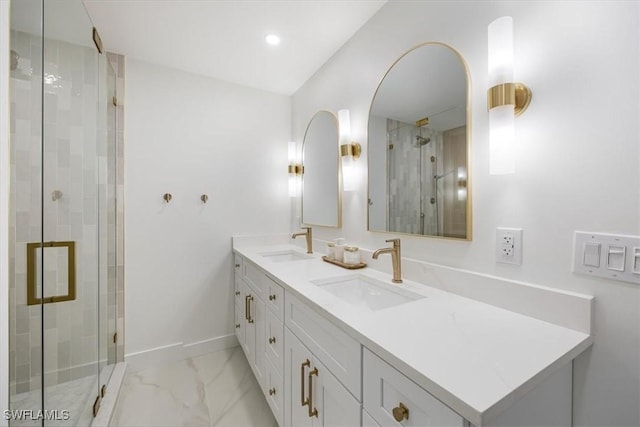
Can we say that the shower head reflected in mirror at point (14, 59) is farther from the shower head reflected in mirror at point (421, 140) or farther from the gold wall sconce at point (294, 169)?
the gold wall sconce at point (294, 169)

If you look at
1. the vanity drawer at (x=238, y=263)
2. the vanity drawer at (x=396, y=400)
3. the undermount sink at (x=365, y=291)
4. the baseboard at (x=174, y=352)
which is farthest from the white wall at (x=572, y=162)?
the baseboard at (x=174, y=352)

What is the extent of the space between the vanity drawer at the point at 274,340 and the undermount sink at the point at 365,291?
0.30 metres

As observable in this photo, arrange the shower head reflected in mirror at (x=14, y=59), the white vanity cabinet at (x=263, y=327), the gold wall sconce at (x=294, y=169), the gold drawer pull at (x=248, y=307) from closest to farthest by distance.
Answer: the shower head reflected in mirror at (x=14, y=59)
the white vanity cabinet at (x=263, y=327)
the gold drawer pull at (x=248, y=307)
the gold wall sconce at (x=294, y=169)

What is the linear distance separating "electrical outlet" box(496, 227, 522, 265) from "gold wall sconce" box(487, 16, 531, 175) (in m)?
0.21

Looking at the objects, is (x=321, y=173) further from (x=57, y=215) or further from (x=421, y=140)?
(x=57, y=215)

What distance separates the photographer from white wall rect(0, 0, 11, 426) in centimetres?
85

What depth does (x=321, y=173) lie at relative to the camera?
206cm

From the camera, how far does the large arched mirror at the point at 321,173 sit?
6.21ft

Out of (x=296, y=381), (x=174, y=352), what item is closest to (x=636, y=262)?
(x=296, y=381)

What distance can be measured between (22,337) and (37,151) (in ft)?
2.22

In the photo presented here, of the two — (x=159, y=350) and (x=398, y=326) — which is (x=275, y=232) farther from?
(x=398, y=326)

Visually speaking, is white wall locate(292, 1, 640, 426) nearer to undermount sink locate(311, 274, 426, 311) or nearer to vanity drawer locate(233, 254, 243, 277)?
undermount sink locate(311, 274, 426, 311)

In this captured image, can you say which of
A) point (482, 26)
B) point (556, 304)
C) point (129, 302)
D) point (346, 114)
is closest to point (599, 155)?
point (556, 304)

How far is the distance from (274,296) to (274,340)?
0.22 meters
